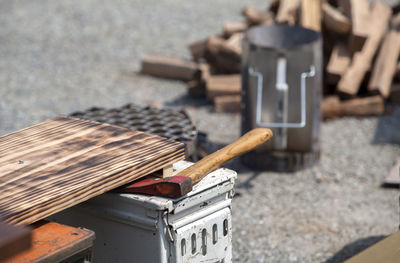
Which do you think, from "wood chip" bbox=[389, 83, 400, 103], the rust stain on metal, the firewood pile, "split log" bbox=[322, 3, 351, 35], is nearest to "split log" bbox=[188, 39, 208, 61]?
the firewood pile

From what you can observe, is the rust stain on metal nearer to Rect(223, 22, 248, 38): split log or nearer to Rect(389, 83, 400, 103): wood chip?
Rect(389, 83, 400, 103): wood chip

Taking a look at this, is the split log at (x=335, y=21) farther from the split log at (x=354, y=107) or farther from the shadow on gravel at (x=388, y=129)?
the shadow on gravel at (x=388, y=129)

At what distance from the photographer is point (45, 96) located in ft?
21.2

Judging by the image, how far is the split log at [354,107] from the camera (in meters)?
5.86

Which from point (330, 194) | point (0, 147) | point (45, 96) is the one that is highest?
point (0, 147)

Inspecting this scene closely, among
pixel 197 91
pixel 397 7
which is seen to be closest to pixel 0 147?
pixel 197 91

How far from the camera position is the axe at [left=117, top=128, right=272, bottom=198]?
2.10 meters

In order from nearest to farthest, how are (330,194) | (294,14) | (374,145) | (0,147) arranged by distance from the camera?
(0,147) → (330,194) → (374,145) → (294,14)

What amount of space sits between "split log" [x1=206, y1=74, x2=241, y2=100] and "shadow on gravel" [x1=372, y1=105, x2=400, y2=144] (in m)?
1.50

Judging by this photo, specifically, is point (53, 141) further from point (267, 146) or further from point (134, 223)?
point (267, 146)

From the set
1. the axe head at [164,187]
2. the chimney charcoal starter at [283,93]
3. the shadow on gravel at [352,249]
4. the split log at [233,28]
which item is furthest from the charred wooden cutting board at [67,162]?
the split log at [233,28]

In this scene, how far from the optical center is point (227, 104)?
616cm

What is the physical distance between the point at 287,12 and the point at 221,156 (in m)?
4.40

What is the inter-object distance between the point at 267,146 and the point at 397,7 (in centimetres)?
306
